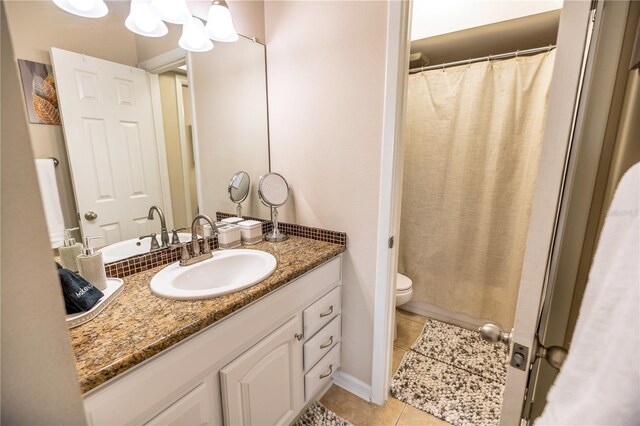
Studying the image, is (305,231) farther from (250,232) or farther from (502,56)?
(502,56)

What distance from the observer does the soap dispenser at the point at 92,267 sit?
0.87 metres

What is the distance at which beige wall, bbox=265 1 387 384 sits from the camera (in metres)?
1.23

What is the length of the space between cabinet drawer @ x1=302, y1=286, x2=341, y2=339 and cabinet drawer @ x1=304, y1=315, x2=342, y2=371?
0.10ft

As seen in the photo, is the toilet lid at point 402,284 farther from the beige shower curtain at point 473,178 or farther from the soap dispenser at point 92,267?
the soap dispenser at point 92,267

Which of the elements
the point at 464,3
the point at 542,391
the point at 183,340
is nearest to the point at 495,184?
the point at 464,3

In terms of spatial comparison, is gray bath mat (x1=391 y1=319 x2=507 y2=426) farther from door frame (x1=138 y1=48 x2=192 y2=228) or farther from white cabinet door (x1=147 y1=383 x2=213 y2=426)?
door frame (x1=138 y1=48 x2=192 y2=228)

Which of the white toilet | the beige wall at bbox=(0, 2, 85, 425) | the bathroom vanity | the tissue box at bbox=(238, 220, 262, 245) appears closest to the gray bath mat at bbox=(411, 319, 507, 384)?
the white toilet

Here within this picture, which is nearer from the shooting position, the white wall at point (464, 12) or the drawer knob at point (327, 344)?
the drawer knob at point (327, 344)

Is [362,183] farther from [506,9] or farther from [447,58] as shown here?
[447,58]

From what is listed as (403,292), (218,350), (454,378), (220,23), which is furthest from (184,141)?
(454,378)

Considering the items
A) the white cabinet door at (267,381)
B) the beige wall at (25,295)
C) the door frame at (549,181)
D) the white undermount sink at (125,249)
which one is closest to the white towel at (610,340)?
the door frame at (549,181)

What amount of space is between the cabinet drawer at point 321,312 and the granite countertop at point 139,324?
0.24 m

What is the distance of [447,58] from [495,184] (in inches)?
39.2

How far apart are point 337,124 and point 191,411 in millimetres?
1199
